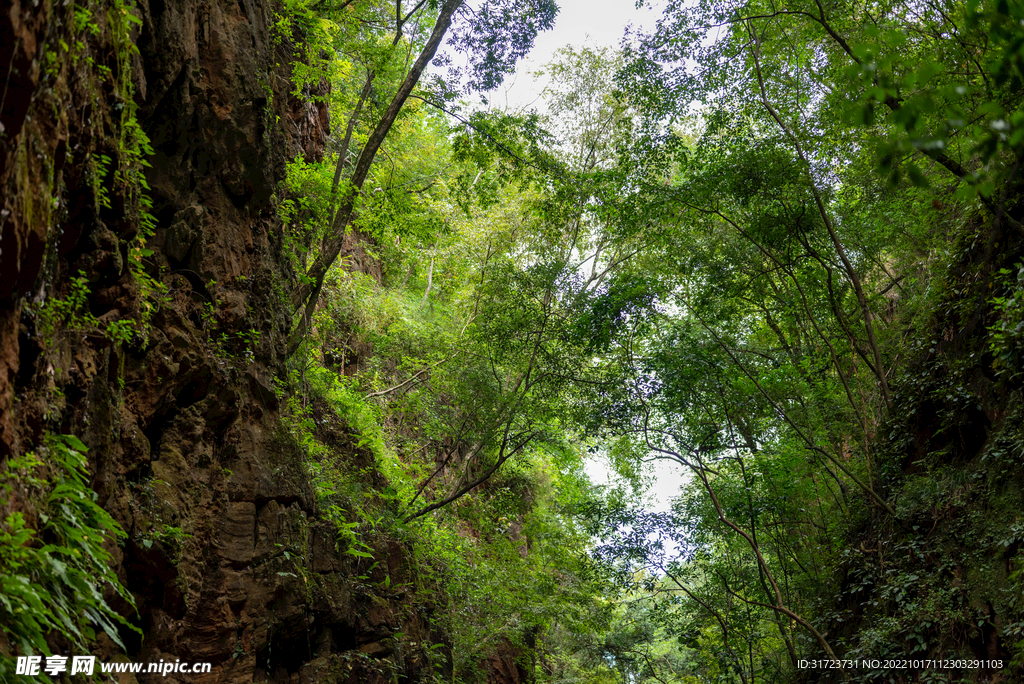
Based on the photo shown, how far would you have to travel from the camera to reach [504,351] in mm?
14125

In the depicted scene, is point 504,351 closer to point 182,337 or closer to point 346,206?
point 346,206

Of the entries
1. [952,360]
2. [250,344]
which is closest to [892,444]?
[952,360]

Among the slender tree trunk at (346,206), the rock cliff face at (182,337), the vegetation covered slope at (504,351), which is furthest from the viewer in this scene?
the slender tree trunk at (346,206)

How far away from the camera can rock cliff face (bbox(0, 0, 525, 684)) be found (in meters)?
4.18

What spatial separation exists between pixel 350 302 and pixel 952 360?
12.3 meters

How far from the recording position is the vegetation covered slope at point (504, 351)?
4.95m

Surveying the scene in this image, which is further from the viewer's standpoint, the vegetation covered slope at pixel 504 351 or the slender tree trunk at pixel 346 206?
the slender tree trunk at pixel 346 206

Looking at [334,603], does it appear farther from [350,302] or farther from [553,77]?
[553,77]

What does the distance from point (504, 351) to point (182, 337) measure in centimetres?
792

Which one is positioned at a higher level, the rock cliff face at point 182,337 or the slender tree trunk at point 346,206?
the slender tree trunk at point 346,206

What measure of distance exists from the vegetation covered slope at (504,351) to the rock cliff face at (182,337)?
0.04 m

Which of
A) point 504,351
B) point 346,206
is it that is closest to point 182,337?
point 346,206

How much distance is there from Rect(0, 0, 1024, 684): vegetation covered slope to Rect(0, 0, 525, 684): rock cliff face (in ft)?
0.13

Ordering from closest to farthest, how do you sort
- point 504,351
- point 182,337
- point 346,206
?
1. point 182,337
2. point 346,206
3. point 504,351
